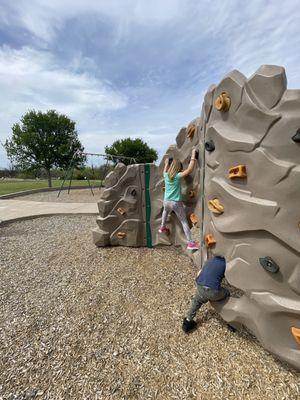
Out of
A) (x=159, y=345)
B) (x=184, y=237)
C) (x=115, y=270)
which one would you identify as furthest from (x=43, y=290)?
(x=184, y=237)

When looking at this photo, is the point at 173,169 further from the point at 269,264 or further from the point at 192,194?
the point at 269,264

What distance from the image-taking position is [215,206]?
2574 millimetres

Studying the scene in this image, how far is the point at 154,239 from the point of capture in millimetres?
5293

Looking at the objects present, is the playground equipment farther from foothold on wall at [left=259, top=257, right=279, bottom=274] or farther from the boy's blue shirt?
the boy's blue shirt

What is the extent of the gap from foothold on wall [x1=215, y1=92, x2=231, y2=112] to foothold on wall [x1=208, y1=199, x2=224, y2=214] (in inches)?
35.3

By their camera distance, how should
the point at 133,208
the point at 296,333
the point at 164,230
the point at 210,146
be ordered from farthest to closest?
1. the point at 133,208
2. the point at 164,230
3. the point at 210,146
4. the point at 296,333

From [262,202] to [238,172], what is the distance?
351 millimetres

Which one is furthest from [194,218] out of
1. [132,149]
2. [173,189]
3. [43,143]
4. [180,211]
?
[132,149]

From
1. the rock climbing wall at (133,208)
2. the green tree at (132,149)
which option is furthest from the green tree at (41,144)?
the green tree at (132,149)

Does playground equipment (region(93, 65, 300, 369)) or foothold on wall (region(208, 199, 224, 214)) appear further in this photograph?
foothold on wall (region(208, 199, 224, 214))

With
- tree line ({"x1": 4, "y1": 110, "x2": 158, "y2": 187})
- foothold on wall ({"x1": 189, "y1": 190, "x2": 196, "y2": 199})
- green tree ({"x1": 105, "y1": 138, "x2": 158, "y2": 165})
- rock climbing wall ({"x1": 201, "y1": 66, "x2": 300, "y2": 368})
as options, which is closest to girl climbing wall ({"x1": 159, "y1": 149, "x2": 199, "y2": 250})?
foothold on wall ({"x1": 189, "y1": 190, "x2": 196, "y2": 199})

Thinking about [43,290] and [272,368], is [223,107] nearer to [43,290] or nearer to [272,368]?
[272,368]

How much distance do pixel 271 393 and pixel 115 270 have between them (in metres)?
2.92

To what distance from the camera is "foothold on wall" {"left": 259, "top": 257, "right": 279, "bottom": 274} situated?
202cm
